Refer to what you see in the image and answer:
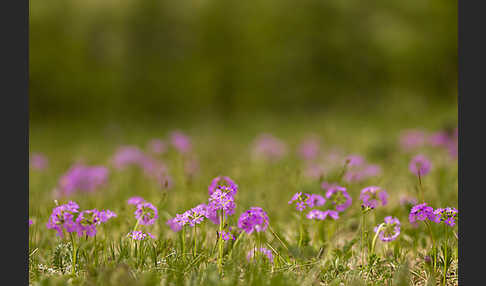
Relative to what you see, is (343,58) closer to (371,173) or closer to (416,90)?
(416,90)

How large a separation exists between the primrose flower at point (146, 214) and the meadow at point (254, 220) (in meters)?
0.01

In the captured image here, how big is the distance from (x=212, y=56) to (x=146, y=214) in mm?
13684

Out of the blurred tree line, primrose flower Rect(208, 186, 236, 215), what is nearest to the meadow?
primrose flower Rect(208, 186, 236, 215)

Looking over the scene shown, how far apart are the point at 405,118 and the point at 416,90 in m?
4.10

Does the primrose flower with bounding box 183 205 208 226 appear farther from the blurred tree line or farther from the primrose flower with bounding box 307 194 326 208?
the blurred tree line

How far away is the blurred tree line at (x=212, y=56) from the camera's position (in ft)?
48.3

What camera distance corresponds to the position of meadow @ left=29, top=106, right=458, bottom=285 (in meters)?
2.10

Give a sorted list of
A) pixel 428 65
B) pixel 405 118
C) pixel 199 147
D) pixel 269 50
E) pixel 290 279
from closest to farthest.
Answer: pixel 290 279
pixel 199 147
pixel 405 118
pixel 428 65
pixel 269 50

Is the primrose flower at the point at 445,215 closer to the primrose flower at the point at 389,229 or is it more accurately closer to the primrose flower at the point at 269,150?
the primrose flower at the point at 389,229

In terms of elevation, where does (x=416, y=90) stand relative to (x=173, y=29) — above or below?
below

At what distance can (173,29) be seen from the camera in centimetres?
1588

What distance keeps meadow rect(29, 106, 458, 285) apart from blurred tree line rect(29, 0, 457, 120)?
8095 mm

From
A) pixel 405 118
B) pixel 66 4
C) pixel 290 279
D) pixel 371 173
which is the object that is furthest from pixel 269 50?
pixel 290 279

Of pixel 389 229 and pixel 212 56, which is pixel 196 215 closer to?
pixel 389 229
